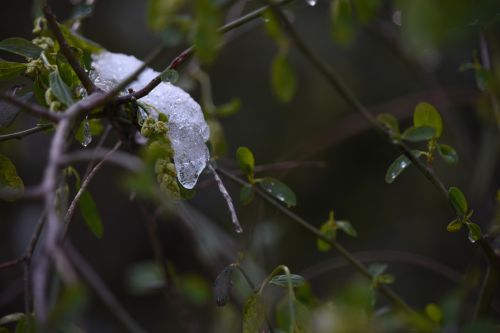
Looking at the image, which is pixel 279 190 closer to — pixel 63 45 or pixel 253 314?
pixel 253 314

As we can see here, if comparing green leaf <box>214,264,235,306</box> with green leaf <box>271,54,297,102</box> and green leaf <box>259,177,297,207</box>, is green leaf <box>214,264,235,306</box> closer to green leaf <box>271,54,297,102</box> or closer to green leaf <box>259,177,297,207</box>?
green leaf <box>259,177,297,207</box>

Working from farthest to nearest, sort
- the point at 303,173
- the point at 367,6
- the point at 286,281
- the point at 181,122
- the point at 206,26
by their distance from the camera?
the point at 303,173 < the point at 181,122 < the point at 286,281 < the point at 367,6 < the point at 206,26

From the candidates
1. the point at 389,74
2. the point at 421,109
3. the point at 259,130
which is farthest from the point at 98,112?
the point at 389,74

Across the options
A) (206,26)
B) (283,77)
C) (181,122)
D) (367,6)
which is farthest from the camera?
(283,77)

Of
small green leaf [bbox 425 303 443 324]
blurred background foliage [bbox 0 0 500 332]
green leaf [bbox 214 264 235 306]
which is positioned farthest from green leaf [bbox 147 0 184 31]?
blurred background foliage [bbox 0 0 500 332]

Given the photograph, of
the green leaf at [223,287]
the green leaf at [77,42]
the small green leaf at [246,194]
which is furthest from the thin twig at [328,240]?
the green leaf at [77,42]

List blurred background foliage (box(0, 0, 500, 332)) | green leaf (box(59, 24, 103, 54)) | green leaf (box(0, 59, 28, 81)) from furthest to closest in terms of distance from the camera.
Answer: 1. blurred background foliage (box(0, 0, 500, 332))
2. green leaf (box(59, 24, 103, 54))
3. green leaf (box(0, 59, 28, 81))

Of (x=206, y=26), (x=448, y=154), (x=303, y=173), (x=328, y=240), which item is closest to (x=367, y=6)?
(x=206, y=26)
